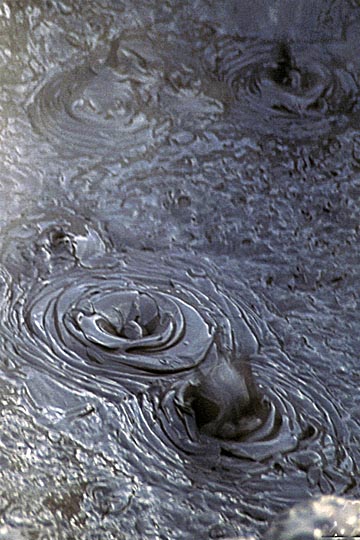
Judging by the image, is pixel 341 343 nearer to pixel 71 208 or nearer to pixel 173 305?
pixel 173 305

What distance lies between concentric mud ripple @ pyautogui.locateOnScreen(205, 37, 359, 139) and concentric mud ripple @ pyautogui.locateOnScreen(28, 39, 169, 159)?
0.47ft

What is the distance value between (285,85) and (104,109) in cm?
36

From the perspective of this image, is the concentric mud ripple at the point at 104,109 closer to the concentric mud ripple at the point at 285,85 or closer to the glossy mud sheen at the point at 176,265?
the glossy mud sheen at the point at 176,265

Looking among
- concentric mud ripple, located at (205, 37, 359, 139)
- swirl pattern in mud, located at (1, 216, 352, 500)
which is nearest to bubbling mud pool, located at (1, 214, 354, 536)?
swirl pattern in mud, located at (1, 216, 352, 500)

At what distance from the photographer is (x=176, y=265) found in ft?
3.85

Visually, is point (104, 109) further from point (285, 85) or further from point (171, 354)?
point (171, 354)

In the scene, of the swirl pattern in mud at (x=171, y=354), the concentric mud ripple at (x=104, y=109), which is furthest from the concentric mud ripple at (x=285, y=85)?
the swirl pattern in mud at (x=171, y=354)

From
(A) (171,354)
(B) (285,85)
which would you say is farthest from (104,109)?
(A) (171,354)

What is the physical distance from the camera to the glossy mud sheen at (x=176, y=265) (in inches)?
36.1

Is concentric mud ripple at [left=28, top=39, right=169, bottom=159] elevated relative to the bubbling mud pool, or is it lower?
elevated

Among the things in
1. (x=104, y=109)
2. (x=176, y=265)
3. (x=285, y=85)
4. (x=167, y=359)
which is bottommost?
(x=167, y=359)

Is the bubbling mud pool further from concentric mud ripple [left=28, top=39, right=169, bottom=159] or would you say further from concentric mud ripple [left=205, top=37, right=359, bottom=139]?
concentric mud ripple [left=205, top=37, right=359, bottom=139]

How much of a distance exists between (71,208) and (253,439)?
51cm

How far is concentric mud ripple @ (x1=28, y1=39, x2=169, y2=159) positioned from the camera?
135 cm
